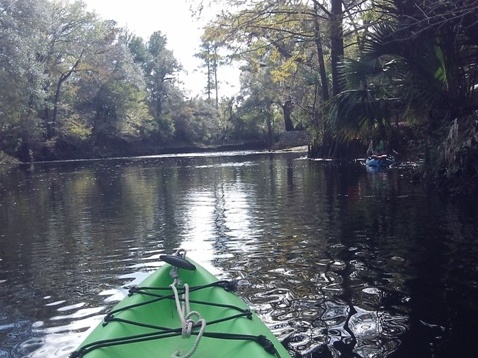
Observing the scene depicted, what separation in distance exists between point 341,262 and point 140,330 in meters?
3.77

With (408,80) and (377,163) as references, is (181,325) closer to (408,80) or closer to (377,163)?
(408,80)

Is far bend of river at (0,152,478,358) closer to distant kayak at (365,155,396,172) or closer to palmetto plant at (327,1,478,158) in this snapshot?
palmetto plant at (327,1,478,158)

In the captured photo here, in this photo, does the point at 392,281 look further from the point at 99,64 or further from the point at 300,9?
the point at 99,64

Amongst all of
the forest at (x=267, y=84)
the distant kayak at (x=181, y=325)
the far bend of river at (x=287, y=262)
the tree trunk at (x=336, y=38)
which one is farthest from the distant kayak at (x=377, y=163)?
the distant kayak at (x=181, y=325)

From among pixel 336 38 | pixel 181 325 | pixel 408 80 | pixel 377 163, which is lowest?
pixel 181 325

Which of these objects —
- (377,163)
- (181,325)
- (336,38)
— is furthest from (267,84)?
(181,325)

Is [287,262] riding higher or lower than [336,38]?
lower

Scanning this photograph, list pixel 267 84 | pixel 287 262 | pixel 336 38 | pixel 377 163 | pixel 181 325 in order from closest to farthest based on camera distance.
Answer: pixel 181 325 → pixel 287 262 → pixel 377 163 → pixel 336 38 → pixel 267 84

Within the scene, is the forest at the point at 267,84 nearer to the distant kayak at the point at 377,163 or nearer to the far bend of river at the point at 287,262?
the distant kayak at the point at 377,163

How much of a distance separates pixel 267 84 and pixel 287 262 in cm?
3974

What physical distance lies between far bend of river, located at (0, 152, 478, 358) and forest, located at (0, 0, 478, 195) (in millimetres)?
2116

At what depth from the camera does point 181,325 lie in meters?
3.96

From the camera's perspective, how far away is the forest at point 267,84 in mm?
12414

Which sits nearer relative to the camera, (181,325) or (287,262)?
(181,325)
